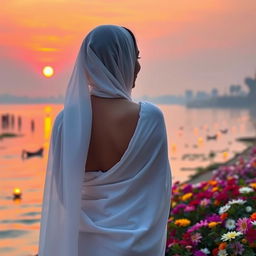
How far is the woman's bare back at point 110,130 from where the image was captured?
6.70 ft

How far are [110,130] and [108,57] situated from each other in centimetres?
27

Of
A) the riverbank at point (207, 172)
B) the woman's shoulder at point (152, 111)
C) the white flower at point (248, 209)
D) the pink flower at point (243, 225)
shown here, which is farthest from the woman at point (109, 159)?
the riverbank at point (207, 172)

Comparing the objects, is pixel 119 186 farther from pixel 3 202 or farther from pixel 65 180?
pixel 3 202

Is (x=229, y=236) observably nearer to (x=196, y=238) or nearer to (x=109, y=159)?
(x=196, y=238)

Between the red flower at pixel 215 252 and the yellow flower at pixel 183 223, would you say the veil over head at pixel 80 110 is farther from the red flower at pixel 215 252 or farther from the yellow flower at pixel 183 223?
the yellow flower at pixel 183 223

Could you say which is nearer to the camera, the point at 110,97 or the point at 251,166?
the point at 110,97

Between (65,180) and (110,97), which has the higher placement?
(110,97)

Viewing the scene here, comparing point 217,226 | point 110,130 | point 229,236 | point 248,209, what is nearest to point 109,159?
point 110,130

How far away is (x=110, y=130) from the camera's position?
2.05 meters

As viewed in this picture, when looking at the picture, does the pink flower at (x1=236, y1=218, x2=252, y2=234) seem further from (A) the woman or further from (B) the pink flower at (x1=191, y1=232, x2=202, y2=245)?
(A) the woman

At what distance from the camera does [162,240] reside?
212 centimetres

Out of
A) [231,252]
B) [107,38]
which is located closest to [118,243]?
[107,38]

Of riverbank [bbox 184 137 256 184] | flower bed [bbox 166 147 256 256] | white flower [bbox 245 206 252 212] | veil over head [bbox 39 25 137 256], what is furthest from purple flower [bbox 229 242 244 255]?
riverbank [bbox 184 137 256 184]

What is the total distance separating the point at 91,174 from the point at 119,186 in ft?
0.43
